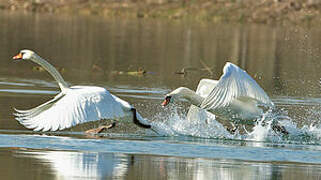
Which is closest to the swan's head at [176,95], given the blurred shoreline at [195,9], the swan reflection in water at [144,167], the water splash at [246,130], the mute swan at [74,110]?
the water splash at [246,130]

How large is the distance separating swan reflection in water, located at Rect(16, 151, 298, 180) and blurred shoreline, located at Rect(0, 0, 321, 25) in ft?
111

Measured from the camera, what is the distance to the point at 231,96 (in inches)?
538

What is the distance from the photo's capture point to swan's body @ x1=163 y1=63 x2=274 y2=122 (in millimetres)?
13617

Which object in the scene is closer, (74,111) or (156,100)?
(74,111)

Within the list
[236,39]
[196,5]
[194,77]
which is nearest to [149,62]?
[194,77]

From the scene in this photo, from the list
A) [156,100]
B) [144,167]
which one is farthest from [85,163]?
[156,100]

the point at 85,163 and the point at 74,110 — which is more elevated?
the point at 74,110

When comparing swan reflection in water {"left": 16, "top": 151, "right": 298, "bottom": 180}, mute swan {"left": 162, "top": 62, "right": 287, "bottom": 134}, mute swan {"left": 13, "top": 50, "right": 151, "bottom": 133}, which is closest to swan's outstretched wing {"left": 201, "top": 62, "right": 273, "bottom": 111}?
mute swan {"left": 162, "top": 62, "right": 287, "bottom": 134}

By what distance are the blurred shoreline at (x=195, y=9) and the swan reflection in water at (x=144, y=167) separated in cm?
3394

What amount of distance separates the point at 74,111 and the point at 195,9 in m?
39.0

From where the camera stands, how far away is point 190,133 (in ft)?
45.8

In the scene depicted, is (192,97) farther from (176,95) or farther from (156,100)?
(156,100)

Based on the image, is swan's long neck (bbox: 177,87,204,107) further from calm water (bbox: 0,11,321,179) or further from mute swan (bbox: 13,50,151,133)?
mute swan (bbox: 13,50,151,133)

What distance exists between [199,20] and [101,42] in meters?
16.1
